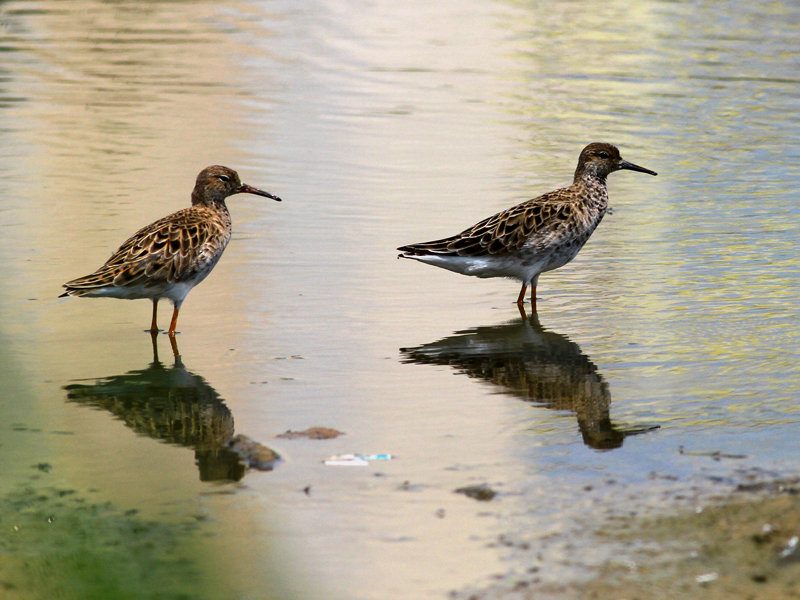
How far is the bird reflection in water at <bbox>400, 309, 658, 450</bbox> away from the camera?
8.60 metres

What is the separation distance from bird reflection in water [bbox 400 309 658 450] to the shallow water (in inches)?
1.3

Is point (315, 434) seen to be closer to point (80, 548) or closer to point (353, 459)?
point (353, 459)

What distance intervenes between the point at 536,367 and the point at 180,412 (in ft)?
9.77

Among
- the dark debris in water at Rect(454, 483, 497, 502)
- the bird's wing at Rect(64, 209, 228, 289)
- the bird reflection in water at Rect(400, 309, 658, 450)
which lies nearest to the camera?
the dark debris in water at Rect(454, 483, 497, 502)

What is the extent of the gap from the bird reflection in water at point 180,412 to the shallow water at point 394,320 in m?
0.04

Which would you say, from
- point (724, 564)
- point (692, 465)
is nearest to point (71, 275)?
point (692, 465)

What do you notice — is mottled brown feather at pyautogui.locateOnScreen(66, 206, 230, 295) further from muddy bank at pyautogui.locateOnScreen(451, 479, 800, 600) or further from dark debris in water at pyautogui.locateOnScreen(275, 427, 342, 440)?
muddy bank at pyautogui.locateOnScreen(451, 479, 800, 600)

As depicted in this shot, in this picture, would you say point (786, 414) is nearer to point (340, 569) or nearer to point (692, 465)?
point (692, 465)

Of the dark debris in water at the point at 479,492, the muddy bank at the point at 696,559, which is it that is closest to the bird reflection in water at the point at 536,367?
the dark debris in water at the point at 479,492

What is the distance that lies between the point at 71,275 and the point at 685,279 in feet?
20.8

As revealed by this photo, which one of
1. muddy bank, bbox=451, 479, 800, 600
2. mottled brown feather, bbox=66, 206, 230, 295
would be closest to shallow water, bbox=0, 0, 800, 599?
muddy bank, bbox=451, 479, 800, 600

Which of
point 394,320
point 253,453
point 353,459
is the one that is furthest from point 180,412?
point 394,320

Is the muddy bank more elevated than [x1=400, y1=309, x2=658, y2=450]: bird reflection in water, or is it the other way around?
[x1=400, y1=309, x2=658, y2=450]: bird reflection in water

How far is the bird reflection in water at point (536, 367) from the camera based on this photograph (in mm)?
8605
